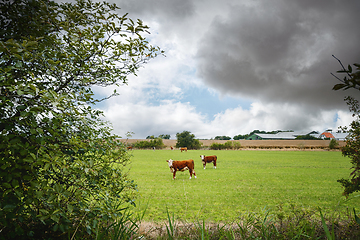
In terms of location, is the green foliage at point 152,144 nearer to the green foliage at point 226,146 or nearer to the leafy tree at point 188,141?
the leafy tree at point 188,141

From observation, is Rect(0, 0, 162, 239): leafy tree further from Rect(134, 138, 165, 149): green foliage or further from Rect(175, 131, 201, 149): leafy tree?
Rect(175, 131, 201, 149): leafy tree

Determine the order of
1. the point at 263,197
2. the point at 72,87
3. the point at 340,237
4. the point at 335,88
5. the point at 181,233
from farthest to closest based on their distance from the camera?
the point at 263,197 → the point at 72,87 → the point at 181,233 → the point at 340,237 → the point at 335,88

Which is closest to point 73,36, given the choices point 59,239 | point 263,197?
point 59,239

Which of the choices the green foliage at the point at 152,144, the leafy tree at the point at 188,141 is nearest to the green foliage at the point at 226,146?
the leafy tree at the point at 188,141

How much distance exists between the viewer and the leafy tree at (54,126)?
1796mm

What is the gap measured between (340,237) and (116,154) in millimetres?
3168

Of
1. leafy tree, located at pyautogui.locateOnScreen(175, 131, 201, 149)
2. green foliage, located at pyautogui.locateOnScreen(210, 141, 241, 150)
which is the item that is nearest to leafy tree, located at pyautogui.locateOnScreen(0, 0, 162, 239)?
green foliage, located at pyautogui.locateOnScreen(210, 141, 241, 150)

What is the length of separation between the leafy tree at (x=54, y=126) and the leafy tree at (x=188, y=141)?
68.6 metres

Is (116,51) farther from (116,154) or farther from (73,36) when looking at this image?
(116,154)

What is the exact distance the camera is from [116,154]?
304cm

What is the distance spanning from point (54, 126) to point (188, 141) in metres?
70.2

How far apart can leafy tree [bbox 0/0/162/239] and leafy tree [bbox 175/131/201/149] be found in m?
68.6

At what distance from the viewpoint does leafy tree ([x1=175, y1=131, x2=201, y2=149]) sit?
2817 inches

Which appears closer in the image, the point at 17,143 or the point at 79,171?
the point at 17,143
